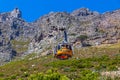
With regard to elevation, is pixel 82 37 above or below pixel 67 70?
above

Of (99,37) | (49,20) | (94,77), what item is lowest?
(94,77)

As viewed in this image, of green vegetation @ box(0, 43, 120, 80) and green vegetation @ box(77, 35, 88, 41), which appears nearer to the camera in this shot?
green vegetation @ box(0, 43, 120, 80)

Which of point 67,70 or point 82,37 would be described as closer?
point 67,70

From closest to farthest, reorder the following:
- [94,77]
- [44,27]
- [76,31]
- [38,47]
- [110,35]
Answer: [94,77] → [110,35] → [76,31] → [38,47] → [44,27]

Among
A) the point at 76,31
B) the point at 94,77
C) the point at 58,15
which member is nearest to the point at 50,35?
the point at 76,31

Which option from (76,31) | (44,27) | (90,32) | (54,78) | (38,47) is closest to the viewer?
(54,78)

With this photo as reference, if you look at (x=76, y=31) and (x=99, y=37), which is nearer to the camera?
(x=99, y=37)

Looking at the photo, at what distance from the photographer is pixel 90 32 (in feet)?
431

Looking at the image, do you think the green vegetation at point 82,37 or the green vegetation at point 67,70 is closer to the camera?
the green vegetation at point 67,70

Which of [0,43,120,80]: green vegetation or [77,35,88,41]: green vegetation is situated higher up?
[77,35,88,41]: green vegetation

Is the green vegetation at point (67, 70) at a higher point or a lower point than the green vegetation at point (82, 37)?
lower

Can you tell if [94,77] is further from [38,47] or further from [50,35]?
[38,47]

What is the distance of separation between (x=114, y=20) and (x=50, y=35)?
2521 cm

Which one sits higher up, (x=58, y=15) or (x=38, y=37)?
(x=58, y=15)
